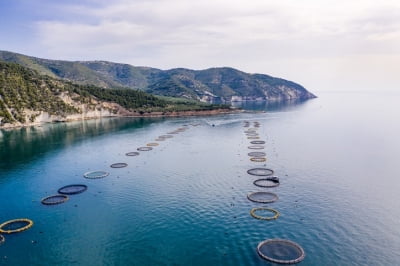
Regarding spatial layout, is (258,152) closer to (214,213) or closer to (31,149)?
(214,213)

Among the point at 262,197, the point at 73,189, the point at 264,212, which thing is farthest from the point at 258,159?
the point at 73,189

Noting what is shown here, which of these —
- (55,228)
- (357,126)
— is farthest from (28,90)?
(357,126)

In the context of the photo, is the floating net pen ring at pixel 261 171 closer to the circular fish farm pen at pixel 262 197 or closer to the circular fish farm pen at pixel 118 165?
the circular fish farm pen at pixel 262 197

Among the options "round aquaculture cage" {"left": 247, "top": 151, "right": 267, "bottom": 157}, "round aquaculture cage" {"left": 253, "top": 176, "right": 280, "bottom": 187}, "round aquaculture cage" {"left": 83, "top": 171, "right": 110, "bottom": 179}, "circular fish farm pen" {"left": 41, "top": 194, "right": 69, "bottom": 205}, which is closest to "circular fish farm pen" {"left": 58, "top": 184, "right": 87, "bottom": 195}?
"circular fish farm pen" {"left": 41, "top": 194, "right": 69, "bottom": 205}

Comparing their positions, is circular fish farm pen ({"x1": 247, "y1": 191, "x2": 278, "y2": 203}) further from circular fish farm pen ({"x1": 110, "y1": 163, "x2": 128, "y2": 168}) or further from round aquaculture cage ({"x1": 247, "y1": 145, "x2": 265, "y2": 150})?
round aquaculture cage ({"x1": 247, "y1": 145, "x2": 265, "y2": 150})

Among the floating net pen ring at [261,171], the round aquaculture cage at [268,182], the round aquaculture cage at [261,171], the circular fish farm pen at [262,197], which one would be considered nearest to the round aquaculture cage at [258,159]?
the floating net pen ring at [261,171]

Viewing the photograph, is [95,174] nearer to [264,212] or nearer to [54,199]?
[54,199]
